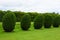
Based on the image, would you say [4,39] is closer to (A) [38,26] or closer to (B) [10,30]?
(B) [10,30]

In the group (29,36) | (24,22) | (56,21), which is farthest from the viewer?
(56,21)

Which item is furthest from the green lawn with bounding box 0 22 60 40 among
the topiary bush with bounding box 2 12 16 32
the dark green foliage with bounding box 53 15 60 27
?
the dark green foliage with bounding box 53 15 60 27

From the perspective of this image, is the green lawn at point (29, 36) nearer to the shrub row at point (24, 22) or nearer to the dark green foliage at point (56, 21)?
the shrub row at point (24, 22)

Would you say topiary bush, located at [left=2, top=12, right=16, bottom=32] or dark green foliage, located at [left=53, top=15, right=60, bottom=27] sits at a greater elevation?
topiary bush, located at [left=2, top=12, right=16, bottom=32]

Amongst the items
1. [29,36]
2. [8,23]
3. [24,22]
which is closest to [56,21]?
[24,22]

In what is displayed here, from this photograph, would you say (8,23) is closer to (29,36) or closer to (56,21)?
(29,36)

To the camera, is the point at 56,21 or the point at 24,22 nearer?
the point at 24,22

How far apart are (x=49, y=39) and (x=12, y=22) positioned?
6.77 metres

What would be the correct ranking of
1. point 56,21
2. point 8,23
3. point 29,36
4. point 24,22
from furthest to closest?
1. point 56,21
2. point 24,22
3. point 8,23
4. point 29,36

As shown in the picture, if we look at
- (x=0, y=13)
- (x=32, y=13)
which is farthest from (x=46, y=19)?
(x=32, y=13)

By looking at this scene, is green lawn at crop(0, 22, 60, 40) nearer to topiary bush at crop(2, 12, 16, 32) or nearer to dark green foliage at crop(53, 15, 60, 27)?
topiary bush at crop(2, 12, 16, 32)

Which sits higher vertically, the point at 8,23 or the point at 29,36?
the point at 8,23

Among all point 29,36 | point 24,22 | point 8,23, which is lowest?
point 29,36

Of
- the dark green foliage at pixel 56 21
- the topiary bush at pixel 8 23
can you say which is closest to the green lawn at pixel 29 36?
the topiary bush at pixel 8 23
